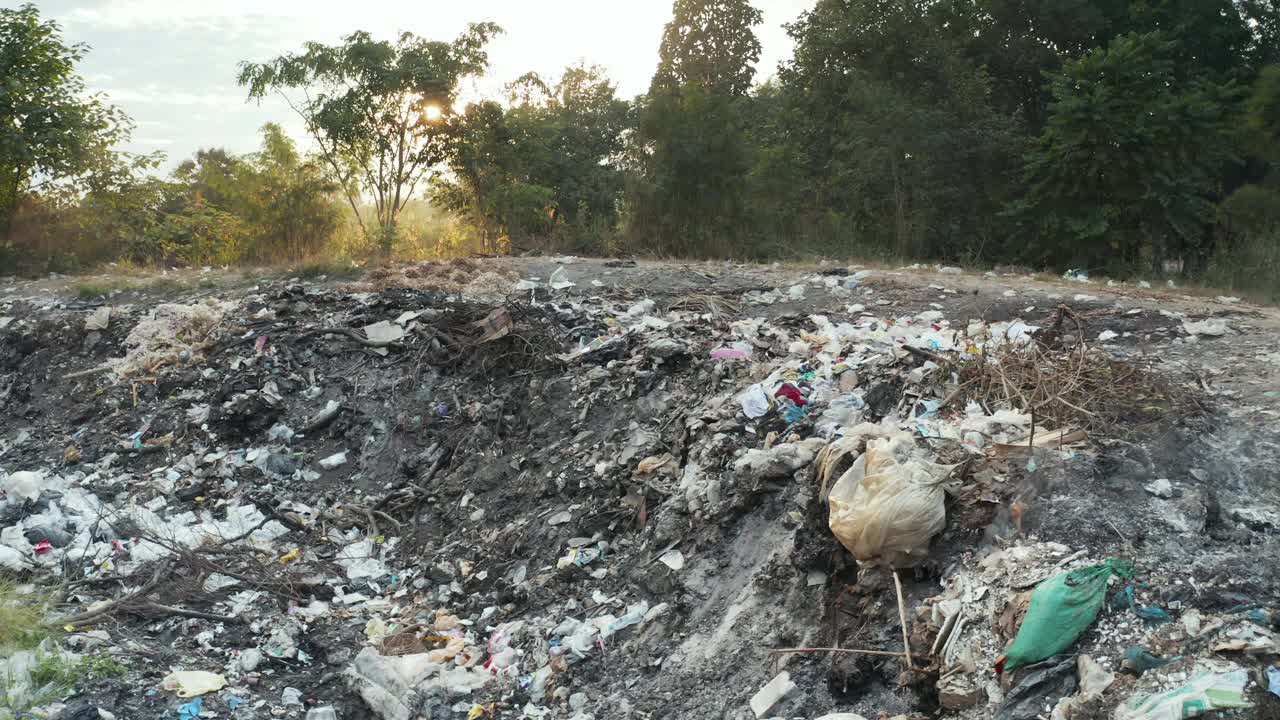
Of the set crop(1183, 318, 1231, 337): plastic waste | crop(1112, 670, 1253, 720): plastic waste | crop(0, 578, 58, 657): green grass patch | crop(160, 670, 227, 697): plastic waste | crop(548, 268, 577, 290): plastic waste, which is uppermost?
crop(548, 268, 577, 290): plastic waste

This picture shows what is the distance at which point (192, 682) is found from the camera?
331 cm

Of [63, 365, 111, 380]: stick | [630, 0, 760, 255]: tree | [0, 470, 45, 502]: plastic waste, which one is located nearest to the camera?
[0, 470, 45, 502]: plastic waste

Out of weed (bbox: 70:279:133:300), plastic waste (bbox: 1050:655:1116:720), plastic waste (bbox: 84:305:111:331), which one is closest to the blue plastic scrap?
plastic waste (bbox: 1050:655:1116:720)

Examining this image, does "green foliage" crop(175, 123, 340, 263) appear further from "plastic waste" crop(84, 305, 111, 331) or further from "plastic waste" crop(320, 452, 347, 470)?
"plastic waste" crop(320, 452, 347, 470)

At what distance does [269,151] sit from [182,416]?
21.0ft

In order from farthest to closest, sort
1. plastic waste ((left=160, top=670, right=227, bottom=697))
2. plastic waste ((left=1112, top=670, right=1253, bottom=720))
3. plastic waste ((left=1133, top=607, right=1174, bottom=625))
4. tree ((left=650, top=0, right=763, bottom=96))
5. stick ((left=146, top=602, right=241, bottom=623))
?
tree ((left=650, top=0, right=763, bottom=96)) → stick ((left=146, top=602, right=241, bottom=623)) → plastic waste ((left=160, top=670, right=227, bottom=697)) → plastic waste ((left=1133, top=607, right=1174, bottom=625)) → plastic waste ((left=1112, top=670, right=1253, bottom=720))

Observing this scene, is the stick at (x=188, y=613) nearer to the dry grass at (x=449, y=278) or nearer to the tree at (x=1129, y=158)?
the dry grass at (x=449, y=278)

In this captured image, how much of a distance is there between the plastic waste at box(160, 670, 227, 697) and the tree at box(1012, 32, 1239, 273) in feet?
31.7

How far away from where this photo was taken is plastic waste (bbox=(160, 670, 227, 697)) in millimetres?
3252

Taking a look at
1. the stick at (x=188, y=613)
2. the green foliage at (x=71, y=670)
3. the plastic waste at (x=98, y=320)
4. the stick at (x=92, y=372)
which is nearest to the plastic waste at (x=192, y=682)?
the green foliage at (x=71, y=670)

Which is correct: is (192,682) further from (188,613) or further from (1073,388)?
(1073,388)

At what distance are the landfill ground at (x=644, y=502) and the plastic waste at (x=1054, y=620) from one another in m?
0.04

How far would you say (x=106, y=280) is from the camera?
352 inches

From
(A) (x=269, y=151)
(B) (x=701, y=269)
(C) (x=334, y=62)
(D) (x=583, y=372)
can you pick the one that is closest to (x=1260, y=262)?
(B) (x=701, y=269)
